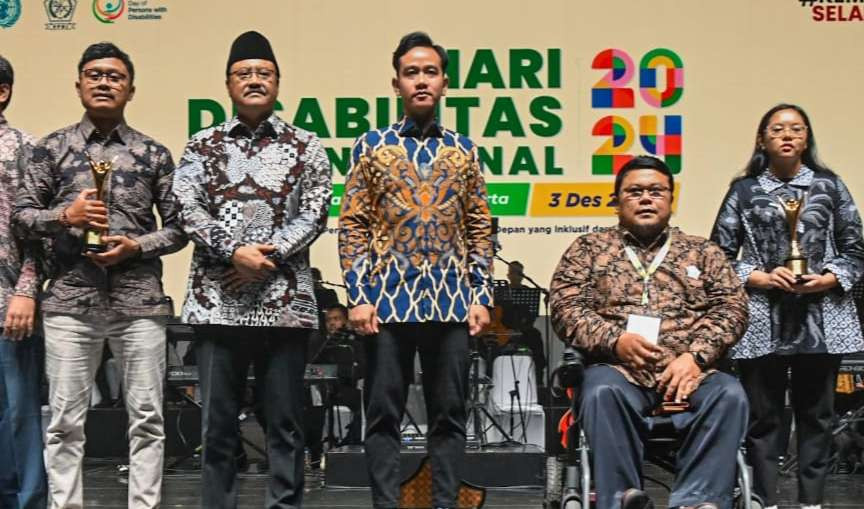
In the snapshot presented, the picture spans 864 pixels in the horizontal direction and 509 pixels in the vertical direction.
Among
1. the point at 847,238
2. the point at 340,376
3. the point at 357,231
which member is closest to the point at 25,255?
the point at 357,231

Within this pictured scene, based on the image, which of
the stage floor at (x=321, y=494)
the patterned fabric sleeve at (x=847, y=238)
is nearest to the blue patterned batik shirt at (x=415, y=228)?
the patterned fabric sleeve at (x=847, y=238)

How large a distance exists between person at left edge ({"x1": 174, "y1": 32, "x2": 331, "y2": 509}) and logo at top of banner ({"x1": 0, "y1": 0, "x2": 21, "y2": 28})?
216 inches

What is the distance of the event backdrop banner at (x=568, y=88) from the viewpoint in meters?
8.33

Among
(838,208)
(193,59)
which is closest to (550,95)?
(193,59)

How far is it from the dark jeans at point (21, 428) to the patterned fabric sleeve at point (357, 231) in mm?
1079

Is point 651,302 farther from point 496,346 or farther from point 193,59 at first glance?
point 193,59

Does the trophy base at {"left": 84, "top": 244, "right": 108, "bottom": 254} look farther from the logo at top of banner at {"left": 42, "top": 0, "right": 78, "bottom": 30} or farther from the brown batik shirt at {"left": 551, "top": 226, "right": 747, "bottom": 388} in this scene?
the logo at top of banner at {"left": 42, "top": 0, "right": 78, "bottom": 30}

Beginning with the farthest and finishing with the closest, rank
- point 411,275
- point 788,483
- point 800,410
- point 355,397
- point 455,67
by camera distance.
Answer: point 455,67 → point 355,397 → point 788,483 → point 800,410 → point 411,275

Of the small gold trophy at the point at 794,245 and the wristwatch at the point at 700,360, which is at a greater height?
the small gold trophy at the point at 794,245

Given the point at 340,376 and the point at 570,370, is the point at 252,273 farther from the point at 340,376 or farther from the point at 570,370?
the point at 340,376

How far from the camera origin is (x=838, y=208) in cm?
439

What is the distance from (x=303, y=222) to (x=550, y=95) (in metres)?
4.99

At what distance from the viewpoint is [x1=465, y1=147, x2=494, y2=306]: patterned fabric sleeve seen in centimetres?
369

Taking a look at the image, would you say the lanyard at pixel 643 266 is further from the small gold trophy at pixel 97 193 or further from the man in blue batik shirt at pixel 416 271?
the small gold trophy at pixel 97 193
